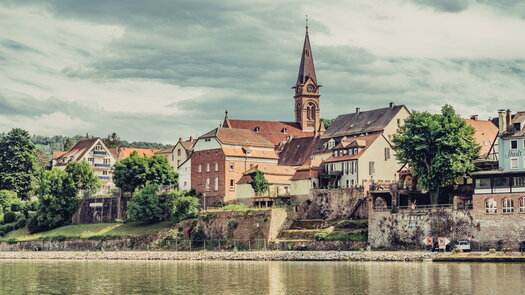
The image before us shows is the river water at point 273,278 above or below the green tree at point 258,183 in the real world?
below

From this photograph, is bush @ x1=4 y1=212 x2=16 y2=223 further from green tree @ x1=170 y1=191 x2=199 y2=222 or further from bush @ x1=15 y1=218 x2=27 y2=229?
green tree @ x1=170 y1=191 x2=199 y2=222

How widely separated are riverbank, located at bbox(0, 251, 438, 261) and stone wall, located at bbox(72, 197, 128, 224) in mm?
11168

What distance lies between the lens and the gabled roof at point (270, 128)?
133m

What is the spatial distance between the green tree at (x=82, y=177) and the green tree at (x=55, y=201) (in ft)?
4.33

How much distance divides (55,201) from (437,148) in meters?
55.7

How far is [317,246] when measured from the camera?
84.3 meters

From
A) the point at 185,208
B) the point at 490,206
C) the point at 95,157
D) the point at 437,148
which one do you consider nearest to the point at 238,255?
the point at 185,208

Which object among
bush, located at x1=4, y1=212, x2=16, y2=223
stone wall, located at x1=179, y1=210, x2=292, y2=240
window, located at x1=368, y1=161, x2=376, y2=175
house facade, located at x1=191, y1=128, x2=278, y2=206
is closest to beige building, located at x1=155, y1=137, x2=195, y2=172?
house facade, located at x1=191, y1=128, x2=278, y2=206

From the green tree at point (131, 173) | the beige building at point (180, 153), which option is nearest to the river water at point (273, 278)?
the green tree at point (131, 173)

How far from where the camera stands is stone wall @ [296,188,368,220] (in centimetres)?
8919

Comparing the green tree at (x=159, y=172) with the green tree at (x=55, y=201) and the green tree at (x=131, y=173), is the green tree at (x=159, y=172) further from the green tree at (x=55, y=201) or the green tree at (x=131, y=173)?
the green tree at (x=55, y=201)

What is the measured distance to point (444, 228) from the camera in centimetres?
7812

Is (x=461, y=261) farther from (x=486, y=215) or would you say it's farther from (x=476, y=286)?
(x=476, y=286)

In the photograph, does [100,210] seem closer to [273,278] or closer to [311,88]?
[311,88]
